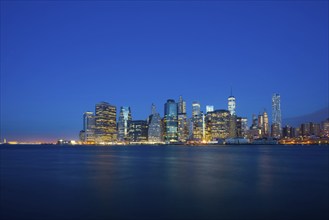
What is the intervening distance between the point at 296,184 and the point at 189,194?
15749mm

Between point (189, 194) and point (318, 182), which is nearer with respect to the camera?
point (189, 194)

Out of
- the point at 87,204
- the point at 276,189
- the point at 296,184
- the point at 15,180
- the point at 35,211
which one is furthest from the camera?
the point at 15,180

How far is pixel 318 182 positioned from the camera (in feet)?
153

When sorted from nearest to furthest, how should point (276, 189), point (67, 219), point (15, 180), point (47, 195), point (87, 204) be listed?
point (67, 219), point (87, 204), point (47, 195), point (276, 189), point (15, 180)

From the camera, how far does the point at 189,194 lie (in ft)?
121

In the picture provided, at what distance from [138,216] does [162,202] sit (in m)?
5.39

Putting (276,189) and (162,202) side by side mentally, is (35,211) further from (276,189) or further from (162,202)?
(276,189)

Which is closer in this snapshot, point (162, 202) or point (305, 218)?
point (305, 218)


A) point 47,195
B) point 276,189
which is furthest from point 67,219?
point 276,189

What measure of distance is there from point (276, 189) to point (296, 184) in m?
5.54

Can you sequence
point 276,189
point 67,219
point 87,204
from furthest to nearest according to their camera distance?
point 276,189, point 87,204, point 67,219

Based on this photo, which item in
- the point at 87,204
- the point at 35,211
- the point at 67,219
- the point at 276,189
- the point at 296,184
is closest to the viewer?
Result: the point at 67,219

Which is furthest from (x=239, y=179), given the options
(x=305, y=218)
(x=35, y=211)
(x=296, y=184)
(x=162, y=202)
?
(x=35, y=211)

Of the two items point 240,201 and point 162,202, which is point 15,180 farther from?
point 240,201
